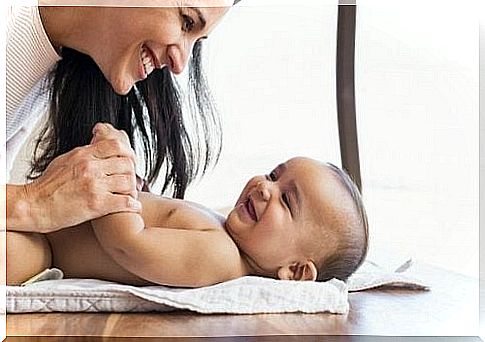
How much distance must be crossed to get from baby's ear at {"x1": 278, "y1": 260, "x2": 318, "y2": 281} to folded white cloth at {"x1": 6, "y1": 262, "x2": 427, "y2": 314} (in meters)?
0.02

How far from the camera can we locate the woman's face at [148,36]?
1.04 meters

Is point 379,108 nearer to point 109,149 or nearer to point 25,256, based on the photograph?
point 109,149

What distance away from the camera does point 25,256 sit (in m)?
0.96

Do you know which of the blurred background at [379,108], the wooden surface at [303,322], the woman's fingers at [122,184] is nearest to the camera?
the wooden surface at [303,322]

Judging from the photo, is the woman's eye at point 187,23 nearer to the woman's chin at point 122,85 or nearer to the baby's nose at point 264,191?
the woman's chin at point 122,85

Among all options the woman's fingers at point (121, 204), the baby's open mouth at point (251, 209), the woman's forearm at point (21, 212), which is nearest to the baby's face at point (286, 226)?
the baby's open mouth at point (251, 209)

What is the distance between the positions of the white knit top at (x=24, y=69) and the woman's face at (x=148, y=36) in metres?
0.06

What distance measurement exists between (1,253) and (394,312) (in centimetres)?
42

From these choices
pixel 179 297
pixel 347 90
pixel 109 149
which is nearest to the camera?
pixel 179 297

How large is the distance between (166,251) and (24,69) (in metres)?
0.30

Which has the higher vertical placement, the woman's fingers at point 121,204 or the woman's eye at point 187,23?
the woman's eye at point 187,23

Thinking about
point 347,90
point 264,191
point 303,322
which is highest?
point 347,90

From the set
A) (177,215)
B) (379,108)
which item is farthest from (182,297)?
(379,108)

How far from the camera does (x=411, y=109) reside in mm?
1138
